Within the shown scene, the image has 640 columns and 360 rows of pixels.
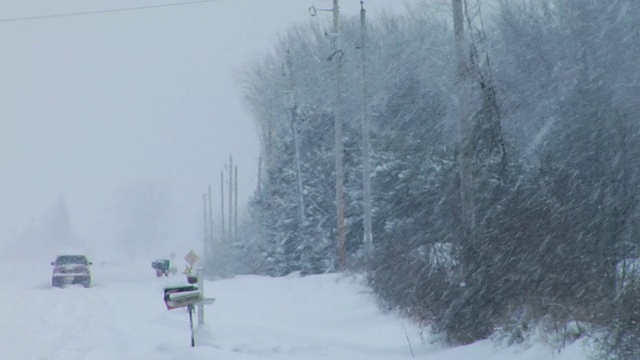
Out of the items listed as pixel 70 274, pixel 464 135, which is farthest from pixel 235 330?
pixel 70 274

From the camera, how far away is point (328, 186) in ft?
145

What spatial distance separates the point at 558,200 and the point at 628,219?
0.93m

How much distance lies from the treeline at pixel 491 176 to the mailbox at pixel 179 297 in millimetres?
3343

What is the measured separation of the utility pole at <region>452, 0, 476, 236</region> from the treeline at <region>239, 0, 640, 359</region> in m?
0.04

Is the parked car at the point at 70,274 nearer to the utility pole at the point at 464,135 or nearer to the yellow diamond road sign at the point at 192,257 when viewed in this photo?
the yellow diamond road sign at the point at 192,257

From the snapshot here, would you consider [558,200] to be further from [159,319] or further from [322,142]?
[322,142]

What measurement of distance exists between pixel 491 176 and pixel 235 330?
18.9 feet

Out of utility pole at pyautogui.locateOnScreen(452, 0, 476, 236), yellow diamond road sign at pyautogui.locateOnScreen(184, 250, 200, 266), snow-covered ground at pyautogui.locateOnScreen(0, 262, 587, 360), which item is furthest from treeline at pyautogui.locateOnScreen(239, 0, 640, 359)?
yellow diamond road sign at pyautogui.locateOnScreen(184, 250, 200, 266)

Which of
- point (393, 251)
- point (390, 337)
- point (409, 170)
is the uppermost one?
point (409, 170)

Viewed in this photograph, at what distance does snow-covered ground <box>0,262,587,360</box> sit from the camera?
12.8 m

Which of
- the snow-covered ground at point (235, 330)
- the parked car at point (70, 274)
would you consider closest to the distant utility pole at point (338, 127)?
the snow-covered ground at point (235, 330)

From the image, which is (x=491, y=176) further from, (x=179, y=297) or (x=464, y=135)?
(x=179, y=297)

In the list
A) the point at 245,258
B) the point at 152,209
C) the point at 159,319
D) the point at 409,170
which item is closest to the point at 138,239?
the point at 152,209

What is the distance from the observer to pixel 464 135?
49.5 ft
